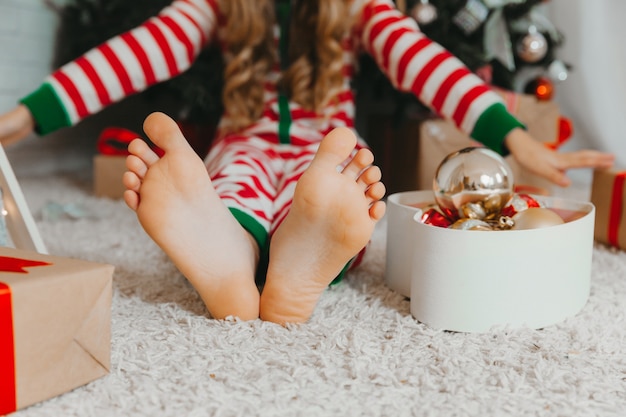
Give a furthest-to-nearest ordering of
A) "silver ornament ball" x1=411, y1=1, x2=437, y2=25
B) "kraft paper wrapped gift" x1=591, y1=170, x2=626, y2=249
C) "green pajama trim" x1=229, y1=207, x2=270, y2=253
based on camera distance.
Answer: "silver ornament ball" x1=411, y1=1, x2=437, y2=25
"kraft paper wrapped gift" x1=591, y1=170, x2=626, y2=249
"green pajama trim" x1=229, y1=207, x2=270, y2=253

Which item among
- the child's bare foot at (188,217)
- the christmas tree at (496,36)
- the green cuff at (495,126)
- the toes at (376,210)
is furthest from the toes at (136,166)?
the christmas tree at (496,36)

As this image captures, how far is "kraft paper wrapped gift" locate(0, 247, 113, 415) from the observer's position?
0.46m

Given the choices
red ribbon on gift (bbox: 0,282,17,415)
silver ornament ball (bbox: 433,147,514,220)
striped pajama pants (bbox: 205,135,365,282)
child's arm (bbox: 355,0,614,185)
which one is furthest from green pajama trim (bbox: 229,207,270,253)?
child's arm (bbox: 355,0,614,185)

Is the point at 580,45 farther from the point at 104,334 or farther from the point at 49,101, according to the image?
the point at 104,334

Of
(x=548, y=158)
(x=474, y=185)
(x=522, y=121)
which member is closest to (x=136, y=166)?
(x=474, y=185)

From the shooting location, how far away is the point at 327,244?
64 centimetres

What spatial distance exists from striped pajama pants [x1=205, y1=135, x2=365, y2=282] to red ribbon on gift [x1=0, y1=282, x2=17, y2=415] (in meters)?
0.32

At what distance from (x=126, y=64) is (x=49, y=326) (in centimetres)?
66

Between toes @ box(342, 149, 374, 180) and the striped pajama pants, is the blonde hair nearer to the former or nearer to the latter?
the striped pajama pants

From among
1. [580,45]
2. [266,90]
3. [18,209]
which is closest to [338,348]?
[18,209]

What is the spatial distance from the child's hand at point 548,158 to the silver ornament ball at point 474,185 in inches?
8.3

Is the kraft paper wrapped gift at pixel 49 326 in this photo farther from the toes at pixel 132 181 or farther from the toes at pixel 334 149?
the toes at pixel 334 149

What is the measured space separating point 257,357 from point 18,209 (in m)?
0.35

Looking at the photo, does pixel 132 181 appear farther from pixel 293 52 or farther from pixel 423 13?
pixel 423 13
